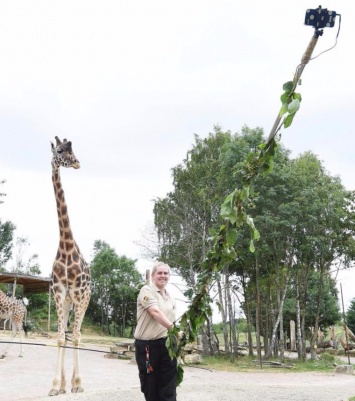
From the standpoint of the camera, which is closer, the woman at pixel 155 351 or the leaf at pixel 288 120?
the leaf at pixel 288 120

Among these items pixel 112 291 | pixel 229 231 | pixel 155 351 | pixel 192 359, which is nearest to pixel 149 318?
pixel 155 351

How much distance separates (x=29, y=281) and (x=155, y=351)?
19.7 meters

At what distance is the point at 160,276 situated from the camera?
14.3 feet

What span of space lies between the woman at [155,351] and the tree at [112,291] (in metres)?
28.0

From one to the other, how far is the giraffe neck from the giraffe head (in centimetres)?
17

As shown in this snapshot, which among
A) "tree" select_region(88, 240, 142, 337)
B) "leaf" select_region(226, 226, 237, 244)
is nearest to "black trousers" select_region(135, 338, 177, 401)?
"leaf" select_region(226, 226, 237, 244)

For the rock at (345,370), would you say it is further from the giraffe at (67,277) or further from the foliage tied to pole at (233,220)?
the foliage tied to pole at (233,220)

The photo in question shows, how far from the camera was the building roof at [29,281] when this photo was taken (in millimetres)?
20266

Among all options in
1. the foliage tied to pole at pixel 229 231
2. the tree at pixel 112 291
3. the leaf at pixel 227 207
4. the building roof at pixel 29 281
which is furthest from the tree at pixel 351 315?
the leaf at pixel 227 207

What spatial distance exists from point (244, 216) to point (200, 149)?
1953cm

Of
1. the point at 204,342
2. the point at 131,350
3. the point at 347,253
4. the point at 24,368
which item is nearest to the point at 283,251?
the point at 347,253

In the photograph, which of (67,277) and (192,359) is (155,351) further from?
(192,359)

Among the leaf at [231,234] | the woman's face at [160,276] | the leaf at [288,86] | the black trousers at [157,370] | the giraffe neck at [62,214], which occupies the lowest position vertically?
the black trousers at [157,370]

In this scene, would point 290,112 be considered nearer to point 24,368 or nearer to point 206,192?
point 24,368
